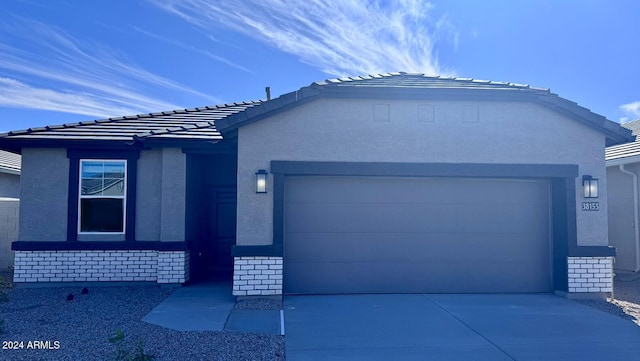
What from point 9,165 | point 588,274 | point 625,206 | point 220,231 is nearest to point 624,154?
point 625,206

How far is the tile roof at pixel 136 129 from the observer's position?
31.0 feet

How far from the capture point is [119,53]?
1257 cm

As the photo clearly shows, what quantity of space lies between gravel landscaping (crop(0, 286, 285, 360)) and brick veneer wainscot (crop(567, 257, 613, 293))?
5.59 metres

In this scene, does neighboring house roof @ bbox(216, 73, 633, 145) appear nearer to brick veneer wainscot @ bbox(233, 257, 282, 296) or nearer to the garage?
the garage

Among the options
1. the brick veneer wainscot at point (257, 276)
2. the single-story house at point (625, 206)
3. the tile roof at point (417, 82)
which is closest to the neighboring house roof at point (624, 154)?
the single-story house at point (625, 206)

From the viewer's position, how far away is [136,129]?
10.4m

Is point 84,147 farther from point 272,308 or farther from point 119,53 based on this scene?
point 272,308

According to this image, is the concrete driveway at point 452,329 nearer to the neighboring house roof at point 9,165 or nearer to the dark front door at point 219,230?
the dark front door at point 219,230

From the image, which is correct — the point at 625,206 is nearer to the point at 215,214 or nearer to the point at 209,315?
the point at 215,214

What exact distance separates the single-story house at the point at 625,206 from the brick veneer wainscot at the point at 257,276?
9.22 m

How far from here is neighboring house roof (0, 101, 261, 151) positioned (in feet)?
30.9

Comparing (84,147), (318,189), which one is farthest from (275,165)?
(84,147)

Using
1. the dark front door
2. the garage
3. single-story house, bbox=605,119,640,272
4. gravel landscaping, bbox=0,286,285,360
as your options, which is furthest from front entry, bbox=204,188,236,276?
single-story house, bbox=605,119,640,272

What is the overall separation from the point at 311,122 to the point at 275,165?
1.07m
